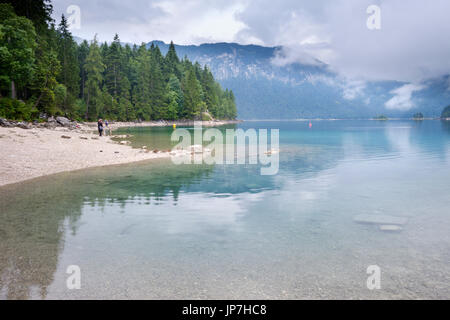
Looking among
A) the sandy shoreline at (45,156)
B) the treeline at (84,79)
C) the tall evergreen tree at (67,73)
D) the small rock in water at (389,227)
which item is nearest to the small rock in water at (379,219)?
the small rock in water at (389,227)

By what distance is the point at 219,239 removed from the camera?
9742mm

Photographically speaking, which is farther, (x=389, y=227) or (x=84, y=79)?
(x=84, y=79)

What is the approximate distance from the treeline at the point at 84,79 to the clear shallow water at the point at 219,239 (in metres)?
37.0

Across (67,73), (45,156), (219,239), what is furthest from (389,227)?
(67,73)

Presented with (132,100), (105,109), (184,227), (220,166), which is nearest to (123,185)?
(184,227)

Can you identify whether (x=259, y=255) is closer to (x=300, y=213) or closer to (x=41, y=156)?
(x=300, y=213)

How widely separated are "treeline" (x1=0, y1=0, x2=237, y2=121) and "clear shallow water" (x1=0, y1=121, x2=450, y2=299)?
37.0 metres

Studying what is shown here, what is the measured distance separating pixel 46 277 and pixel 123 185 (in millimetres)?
11128

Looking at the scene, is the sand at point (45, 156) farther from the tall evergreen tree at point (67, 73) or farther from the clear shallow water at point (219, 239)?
the tall evergreen tree at point (67, 73)

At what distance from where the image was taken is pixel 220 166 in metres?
25.8

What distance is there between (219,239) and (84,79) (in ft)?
334

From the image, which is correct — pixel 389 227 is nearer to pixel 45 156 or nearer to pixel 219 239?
pixel 219 239

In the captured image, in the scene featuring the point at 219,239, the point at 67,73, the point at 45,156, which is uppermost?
the point at 67,73

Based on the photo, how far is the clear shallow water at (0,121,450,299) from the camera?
6.67 metres
